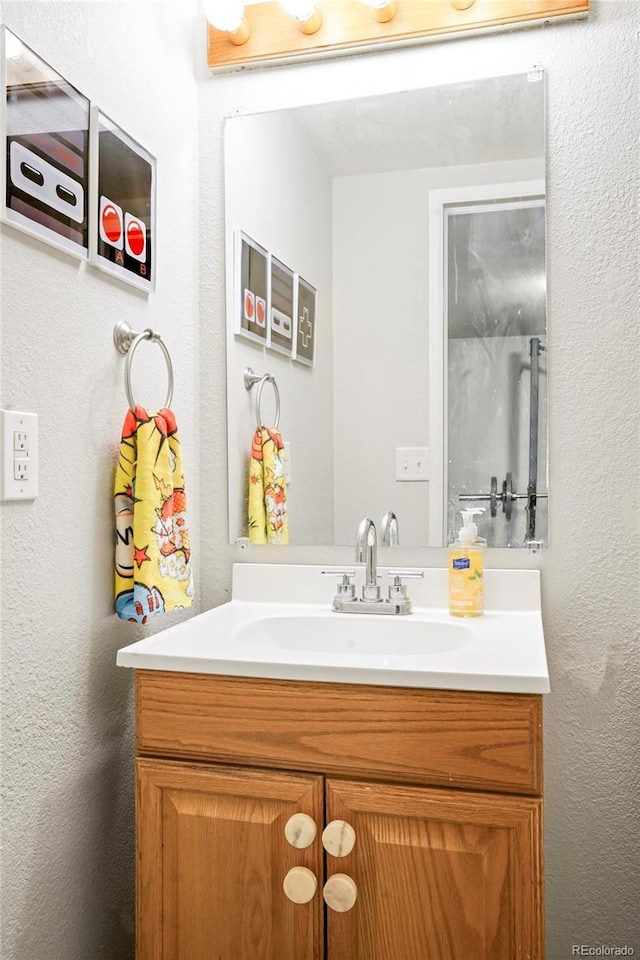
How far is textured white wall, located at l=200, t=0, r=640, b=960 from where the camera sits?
1428 mm

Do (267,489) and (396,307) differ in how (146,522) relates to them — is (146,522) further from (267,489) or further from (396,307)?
(396,307)

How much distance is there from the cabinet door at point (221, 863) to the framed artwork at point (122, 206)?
82cm

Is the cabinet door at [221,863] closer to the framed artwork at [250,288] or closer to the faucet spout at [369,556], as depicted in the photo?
the faucet spout at [369,556]

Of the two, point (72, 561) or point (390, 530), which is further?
point (390, 530)

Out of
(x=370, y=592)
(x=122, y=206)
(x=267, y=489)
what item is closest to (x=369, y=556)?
(x=370, y=592)

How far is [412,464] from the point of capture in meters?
1.52

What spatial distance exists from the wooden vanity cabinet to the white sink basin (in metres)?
0.23

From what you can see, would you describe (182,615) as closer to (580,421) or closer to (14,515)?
(14,515)

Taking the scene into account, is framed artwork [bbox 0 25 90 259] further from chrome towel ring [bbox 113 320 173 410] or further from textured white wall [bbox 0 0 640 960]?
chrome towel ring [bbox 113 320 173 410]

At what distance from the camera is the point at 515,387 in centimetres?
147

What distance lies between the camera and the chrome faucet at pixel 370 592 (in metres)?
1.41

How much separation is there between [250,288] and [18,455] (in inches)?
28.9

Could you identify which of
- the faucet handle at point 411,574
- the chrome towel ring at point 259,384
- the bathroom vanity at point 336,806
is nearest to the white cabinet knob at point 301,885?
the bathroom vanity at point 336,806

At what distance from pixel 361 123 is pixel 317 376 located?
1.72ft
